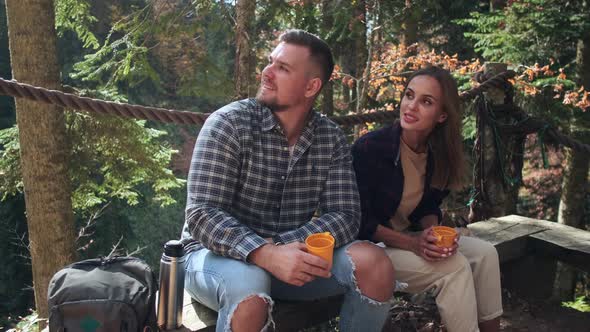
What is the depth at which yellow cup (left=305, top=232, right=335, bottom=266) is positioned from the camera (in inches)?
69.5

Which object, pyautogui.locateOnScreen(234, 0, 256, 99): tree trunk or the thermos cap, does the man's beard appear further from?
pyautogui.locateOnScreen(234, 0, 256, 99): tree trunk

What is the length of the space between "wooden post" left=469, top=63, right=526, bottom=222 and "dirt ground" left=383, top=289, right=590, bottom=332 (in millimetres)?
697

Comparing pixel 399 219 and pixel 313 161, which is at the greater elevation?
pixel 313 161

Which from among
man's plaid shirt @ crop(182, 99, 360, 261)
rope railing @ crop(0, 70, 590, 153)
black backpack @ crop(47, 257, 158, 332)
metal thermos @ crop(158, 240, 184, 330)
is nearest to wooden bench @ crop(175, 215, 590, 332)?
rope railing @ crop(0, 70, 590, 153)

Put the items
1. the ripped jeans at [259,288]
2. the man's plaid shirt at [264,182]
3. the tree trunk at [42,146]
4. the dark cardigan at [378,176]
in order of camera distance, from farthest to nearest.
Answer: the tree trunk at [42,146], the dark cardigan at [378,176], the man's plaid shirt at [264,182], the ripped jeans at [259,288]

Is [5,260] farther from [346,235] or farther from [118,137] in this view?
[346,235]

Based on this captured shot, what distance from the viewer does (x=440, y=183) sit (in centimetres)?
248

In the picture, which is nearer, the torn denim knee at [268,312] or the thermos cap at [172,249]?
the torn denim knee at [268,312]

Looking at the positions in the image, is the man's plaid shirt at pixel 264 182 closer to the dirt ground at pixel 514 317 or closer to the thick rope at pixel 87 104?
the thick rope at pixel 87 104

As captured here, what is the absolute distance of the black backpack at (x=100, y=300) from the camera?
159cm

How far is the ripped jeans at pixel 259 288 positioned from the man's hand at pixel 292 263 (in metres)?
0.04

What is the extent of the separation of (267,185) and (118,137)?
6074mm

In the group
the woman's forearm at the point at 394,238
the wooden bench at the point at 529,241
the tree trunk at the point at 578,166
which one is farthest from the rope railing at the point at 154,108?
the tree trunk at the point at 578,166

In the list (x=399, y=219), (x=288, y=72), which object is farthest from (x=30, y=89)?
(x=399, y=219)
